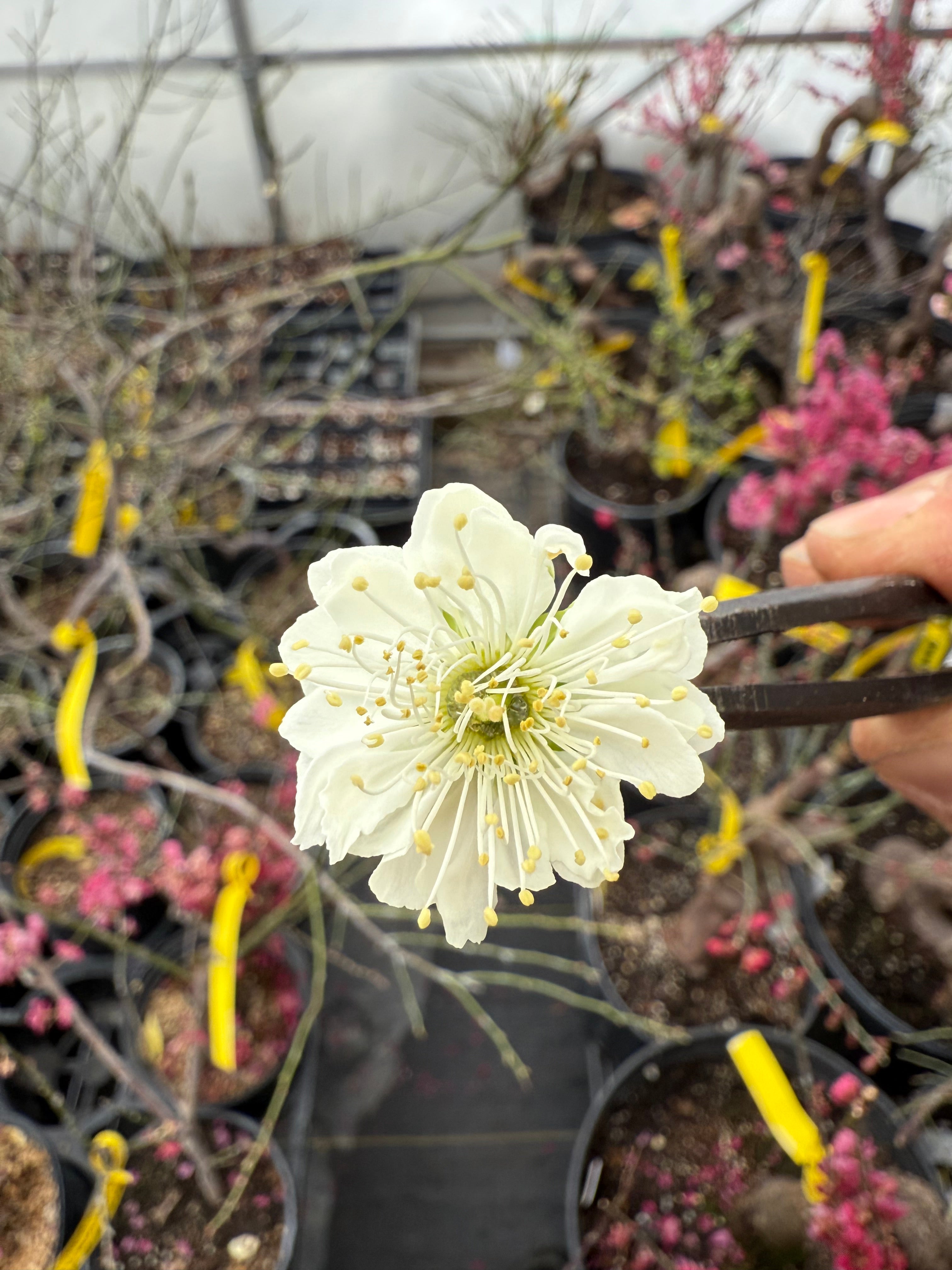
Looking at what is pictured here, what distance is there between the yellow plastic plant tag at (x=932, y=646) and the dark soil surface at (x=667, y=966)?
1.97 feet

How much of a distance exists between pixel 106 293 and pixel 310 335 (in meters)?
0.72

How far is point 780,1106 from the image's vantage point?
3.08 ft

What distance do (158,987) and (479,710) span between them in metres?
1.13

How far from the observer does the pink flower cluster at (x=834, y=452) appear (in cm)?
129

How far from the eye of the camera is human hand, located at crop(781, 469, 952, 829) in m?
0.78

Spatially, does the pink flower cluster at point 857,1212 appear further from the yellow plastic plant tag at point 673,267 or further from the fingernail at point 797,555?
the yellow plastic plant tag at point 673,267

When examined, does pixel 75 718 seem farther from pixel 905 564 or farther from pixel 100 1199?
pixel 905 564

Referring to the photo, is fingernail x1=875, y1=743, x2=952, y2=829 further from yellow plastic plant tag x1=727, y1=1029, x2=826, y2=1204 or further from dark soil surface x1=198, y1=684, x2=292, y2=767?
dark soil surface x1=198, y1=684, x2=292, y2=767

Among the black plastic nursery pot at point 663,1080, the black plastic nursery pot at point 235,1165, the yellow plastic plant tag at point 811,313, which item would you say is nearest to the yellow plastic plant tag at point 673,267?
the yellow plastic plant tag at point 811,313

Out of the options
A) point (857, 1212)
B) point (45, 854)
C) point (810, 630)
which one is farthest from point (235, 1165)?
point (810, 630)

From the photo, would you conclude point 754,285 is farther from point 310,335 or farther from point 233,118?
point 233,118

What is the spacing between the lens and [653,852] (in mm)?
1468

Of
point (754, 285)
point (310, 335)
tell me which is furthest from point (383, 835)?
point (310, 335)

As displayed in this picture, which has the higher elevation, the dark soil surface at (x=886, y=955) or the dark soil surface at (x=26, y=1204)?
the dark soil surface at (x=886, y=955)
